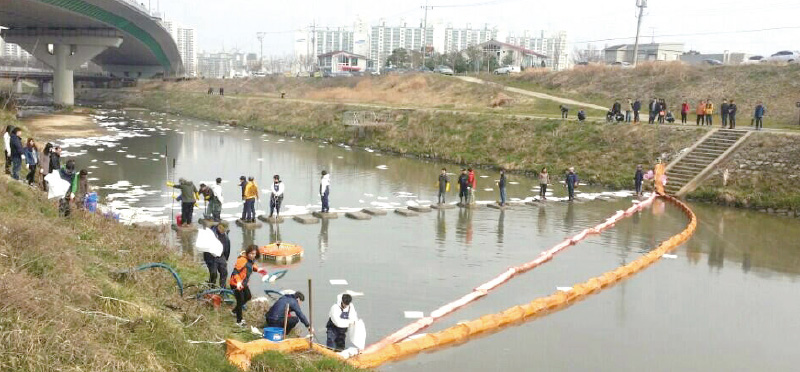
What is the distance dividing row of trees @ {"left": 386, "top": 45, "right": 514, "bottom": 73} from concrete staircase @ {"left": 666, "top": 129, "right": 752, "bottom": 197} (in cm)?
5238

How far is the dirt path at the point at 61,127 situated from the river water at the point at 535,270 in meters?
13.8

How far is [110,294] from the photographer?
9.84m

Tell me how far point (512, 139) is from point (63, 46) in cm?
5016

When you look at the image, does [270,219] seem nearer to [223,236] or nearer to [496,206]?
[223,236]

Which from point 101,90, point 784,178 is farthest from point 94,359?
point 101,90

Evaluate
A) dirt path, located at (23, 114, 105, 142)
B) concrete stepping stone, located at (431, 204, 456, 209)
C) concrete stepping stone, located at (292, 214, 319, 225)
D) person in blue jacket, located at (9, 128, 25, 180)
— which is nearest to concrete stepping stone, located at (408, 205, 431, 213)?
concrete stepping stone, located at (431, 204, 456, 209)

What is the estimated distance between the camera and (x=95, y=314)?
8820 mm

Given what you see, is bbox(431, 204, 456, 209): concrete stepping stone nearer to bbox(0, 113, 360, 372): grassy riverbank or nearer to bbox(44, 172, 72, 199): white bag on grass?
bbox(0, 113, 360, 372): grassy riverbank

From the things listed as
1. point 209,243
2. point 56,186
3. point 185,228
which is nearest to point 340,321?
point 209,243

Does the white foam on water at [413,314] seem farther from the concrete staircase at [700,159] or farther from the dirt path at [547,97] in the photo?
the dirt path at [547,97]

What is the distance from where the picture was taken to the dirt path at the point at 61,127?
44938 mm

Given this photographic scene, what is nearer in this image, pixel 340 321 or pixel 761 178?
pixel 340 321

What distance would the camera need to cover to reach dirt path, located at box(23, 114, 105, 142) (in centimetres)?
4494

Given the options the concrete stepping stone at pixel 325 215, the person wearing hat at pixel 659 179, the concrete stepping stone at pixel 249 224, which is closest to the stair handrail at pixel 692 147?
the person wearing hat at pixel 659 179
